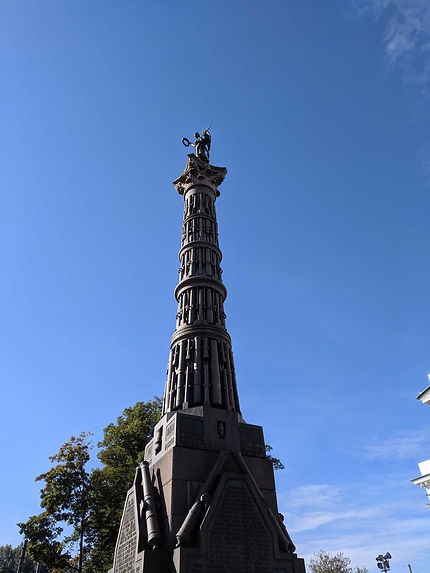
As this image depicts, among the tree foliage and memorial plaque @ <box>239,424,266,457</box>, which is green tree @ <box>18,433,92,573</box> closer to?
the tree foliage

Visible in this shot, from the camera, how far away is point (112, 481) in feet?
82.6

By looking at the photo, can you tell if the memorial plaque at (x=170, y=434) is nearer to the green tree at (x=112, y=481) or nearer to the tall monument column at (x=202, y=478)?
the tall monument column at (x=202, y=478)

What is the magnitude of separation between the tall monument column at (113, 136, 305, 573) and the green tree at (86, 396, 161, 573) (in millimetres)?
9391

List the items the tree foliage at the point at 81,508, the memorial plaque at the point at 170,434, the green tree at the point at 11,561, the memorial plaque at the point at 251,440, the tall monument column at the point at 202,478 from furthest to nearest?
the green tree at the point at 11,561
the tree foliage at the point at 81,508
the memorial plaque at the point at 251,440
the memorial plaque at the point at 170,434
the tall monument column at the point at 202,478

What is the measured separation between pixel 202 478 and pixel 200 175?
54.4ft

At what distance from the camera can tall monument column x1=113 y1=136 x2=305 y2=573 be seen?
12203 millimetres

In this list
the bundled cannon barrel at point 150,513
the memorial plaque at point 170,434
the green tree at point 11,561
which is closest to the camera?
the bundled cannon barrel at point 150,513

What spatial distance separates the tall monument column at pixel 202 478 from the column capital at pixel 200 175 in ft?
21.4

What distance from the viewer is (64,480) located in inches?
963

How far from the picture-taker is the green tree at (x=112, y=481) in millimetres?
24422

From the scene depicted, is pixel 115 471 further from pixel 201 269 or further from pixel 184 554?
pixel 184 554

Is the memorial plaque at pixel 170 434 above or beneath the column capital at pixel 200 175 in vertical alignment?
beneath

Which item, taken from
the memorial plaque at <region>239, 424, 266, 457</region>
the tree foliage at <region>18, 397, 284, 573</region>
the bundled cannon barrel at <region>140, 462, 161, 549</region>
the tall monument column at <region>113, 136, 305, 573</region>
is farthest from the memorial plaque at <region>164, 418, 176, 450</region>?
the tree foliage at <region>18, 397, 284, 573</region>

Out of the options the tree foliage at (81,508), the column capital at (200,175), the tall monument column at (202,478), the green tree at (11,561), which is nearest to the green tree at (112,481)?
the tree foliage at (81,508)
